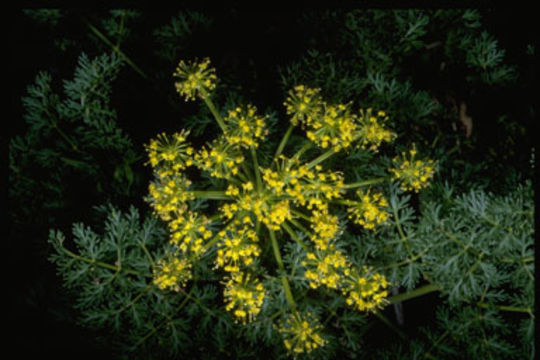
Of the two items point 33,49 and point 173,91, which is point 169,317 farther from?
point 33,49

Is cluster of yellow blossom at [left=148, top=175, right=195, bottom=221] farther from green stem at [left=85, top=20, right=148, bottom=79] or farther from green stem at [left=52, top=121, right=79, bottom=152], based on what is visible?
green stem at [left=85, top=20, right=148, bottom=79]

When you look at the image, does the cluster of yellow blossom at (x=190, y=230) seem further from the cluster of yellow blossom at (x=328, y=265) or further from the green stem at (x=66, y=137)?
the green stem at (x=66, y=137)

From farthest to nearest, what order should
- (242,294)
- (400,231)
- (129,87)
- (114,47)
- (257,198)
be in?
1. (129,87)
2. (114,47)
3. (400,231)
4. (257,198)
5. (242,294)

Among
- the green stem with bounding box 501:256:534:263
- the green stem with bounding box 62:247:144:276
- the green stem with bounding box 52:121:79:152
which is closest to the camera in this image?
the green stem with bounding box 501:256:534:263

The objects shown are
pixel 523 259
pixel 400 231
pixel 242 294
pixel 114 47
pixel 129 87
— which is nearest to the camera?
pixel 242 294

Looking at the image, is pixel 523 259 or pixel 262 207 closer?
pixel 262 207

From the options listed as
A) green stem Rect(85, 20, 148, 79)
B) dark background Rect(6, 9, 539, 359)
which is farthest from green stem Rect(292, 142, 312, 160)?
green stem Rect(85, 20, 148, 79)

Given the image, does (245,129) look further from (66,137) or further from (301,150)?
(66,137)

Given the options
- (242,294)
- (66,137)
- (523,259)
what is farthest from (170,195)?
(523,259)

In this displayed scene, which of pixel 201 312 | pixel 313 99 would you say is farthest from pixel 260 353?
pixel 313 99
